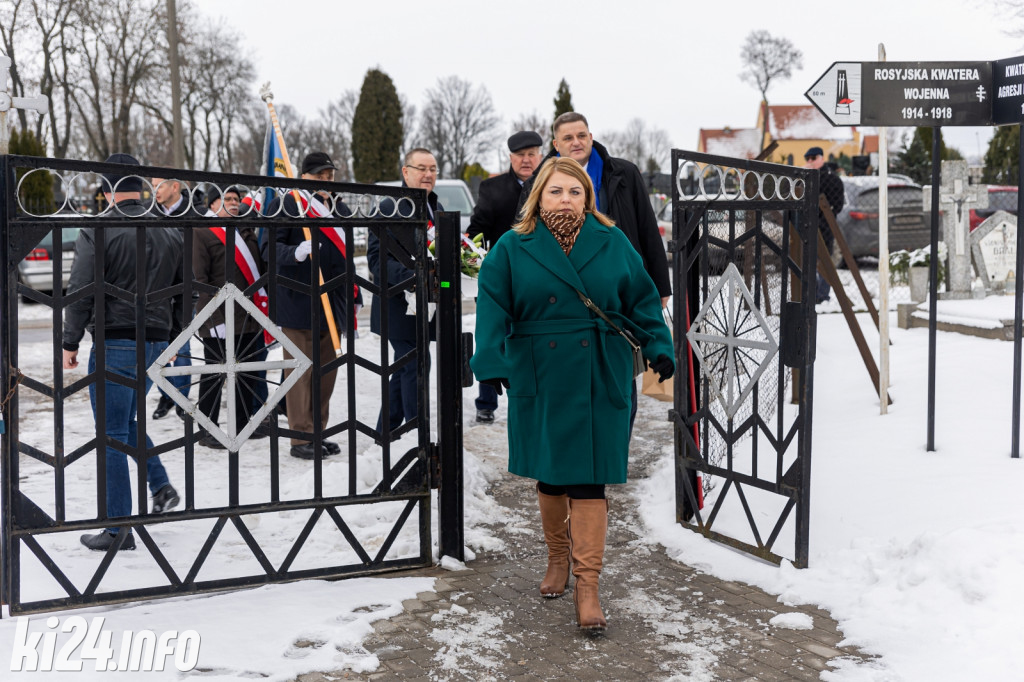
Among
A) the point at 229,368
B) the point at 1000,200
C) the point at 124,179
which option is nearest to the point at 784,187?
the point at 229,368

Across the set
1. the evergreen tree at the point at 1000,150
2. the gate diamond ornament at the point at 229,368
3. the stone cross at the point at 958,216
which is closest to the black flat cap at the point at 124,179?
the gate diamond ornament at the point at 229,368

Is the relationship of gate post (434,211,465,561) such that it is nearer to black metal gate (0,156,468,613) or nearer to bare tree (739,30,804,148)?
black metal gate (0,156,468,613)

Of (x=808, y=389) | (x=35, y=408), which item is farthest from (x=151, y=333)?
(x=35, y=408)

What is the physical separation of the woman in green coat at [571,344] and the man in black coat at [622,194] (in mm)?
1309

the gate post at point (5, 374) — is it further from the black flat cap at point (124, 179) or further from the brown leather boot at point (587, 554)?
the brown leather boot at point (587, 554)

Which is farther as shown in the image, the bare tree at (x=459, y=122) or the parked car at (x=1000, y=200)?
the bare tree at (x=459, y=122)

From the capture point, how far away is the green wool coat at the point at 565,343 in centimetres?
409

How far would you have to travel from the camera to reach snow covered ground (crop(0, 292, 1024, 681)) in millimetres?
3783

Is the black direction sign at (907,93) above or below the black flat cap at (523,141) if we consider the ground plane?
above

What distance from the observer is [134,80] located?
125 ft

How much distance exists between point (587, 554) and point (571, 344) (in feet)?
2.73

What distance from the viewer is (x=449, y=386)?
15.9 ft

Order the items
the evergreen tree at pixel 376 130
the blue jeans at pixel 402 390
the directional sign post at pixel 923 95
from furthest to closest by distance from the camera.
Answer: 1. the evergreen tree at pixel 376 130
2. the blue jeans at pixel 402 390
3. the directional sign post at pixel 923 95

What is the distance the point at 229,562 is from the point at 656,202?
18.8 meters
